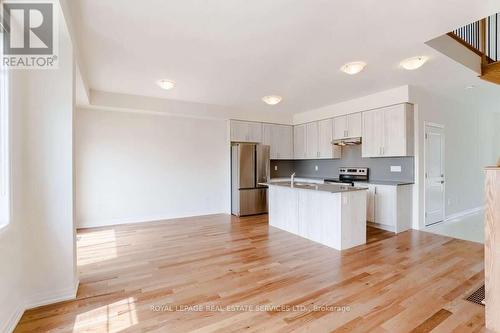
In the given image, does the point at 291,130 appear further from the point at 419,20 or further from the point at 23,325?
the point at 23,325

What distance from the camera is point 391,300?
7.46ft

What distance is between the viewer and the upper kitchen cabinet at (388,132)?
14.9 ft

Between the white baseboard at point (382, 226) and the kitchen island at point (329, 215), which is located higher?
the kitchen island at point (329, 215)

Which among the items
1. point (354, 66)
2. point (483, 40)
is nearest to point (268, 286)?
point (354, 66)

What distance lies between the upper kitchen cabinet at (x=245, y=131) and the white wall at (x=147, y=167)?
11.7 inches

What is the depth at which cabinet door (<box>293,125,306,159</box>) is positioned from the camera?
6846mm

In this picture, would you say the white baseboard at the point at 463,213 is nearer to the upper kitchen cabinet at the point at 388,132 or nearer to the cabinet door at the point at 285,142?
the upper kitchen cabinet at the point at 388,132

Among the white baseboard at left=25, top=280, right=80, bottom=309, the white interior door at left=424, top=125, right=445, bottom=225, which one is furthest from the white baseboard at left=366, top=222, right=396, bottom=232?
the white baseboard at left=25, top=280, right=80, bottom=309

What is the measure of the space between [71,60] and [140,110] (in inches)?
111

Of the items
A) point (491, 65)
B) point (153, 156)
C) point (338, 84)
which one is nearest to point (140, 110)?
point (153, 156)

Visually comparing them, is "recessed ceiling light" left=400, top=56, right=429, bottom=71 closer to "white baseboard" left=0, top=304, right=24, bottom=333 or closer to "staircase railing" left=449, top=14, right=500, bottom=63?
"staircase railing" left=449, top=14, right=500, bottom=63

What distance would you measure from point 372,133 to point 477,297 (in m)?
3.40

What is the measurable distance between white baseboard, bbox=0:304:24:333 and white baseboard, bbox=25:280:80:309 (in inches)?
3.7

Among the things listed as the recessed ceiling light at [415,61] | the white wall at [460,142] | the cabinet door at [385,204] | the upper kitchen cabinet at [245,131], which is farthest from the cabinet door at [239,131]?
the recessed ceiling light at [415,61]
